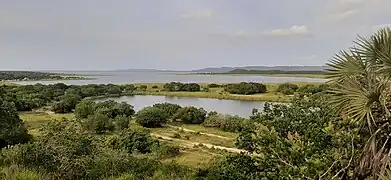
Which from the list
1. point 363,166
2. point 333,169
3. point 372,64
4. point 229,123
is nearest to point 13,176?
point 333,169

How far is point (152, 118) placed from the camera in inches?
1281

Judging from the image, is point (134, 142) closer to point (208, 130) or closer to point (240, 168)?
point (208, 130)

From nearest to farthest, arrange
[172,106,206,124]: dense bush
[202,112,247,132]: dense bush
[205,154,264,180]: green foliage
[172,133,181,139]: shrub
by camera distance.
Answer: [205,154,264,180]: green foliage
[172,133,181,139]: shrub
[202,112,247,132]: dense bush
[172,106,206,124]: dense bush

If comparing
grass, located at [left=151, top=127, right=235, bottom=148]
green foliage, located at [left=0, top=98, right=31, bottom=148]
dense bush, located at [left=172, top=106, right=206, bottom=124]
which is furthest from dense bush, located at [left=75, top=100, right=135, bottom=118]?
green foliage, located at [left=0, top=98, right=31, bottom=148]

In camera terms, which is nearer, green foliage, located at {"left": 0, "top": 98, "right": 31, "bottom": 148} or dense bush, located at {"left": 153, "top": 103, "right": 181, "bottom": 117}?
green foliage, located at {"left": 0, "top": 98, "right": 31, "bottom": 148}

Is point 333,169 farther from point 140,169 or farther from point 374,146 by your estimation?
point 140,169

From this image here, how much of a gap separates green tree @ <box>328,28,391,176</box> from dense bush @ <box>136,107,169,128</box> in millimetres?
27037

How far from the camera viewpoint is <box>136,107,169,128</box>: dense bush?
32500 mm

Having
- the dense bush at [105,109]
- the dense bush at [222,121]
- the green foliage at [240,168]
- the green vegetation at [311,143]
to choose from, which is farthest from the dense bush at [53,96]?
the green foliage at [240,168]

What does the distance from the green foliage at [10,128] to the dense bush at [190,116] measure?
15.8m

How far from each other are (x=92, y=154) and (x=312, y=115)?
18.6ft

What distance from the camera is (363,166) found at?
217 inches

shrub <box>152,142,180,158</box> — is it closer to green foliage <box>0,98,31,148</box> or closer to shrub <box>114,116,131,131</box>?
green foliage <box>0,98,31,148</box>

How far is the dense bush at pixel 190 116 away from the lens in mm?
35531
